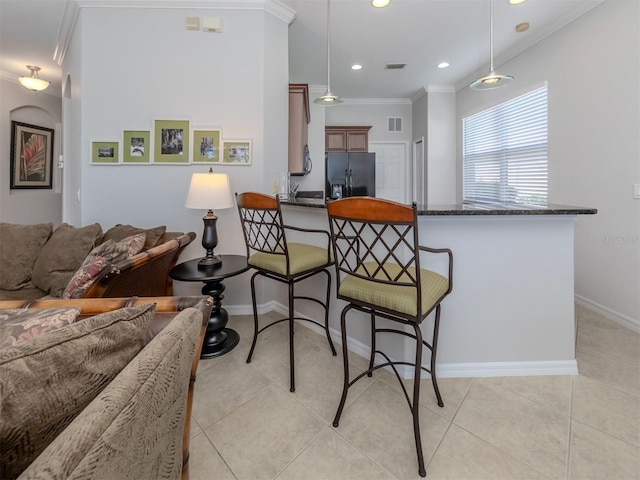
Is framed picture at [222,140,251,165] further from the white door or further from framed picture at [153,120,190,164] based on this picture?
the white door

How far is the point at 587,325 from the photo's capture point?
2545 millimetres

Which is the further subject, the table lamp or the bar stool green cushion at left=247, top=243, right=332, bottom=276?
the table lamp

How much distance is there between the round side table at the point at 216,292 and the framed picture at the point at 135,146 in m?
1.20

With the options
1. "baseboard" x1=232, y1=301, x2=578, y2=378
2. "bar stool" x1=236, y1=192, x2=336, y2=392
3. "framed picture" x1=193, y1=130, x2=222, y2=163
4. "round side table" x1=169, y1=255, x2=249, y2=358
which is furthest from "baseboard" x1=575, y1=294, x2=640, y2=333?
"framed picture" x1=193, y1=130, x2=222, y2=163

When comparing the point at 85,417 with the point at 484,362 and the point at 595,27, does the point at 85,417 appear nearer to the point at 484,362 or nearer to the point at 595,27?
the point at 484,362

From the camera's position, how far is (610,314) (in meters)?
2.70

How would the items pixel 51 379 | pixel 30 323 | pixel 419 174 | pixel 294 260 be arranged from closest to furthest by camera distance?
1. pixel 51 379
2. pixel 30 323
3. pixel 294 260
4. pixel 419 174

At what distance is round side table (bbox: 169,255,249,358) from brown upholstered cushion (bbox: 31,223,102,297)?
613 mm

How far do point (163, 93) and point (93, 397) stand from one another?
2.84 meters

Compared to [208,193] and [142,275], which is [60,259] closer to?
[142,275]

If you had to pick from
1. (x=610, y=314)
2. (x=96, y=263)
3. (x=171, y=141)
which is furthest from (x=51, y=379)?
(x=610, y=314)

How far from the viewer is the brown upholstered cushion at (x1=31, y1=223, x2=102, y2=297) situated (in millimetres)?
2041

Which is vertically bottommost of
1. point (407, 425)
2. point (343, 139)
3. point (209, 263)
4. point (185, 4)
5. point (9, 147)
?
point (407, 425)

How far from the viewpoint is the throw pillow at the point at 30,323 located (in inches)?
30.6
